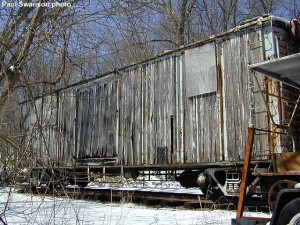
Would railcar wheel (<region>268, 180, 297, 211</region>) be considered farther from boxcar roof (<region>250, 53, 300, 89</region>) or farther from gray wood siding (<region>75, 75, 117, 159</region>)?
gray wood siding (<region>75, 75, 117, 159</region>)

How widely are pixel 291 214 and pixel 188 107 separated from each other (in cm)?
681

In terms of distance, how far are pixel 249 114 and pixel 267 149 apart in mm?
917

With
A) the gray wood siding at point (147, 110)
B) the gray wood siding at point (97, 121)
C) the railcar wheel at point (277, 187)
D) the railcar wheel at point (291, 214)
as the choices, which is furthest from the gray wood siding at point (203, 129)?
the railcar wheel at point (291, 214)

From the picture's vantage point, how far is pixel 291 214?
360 centimetres

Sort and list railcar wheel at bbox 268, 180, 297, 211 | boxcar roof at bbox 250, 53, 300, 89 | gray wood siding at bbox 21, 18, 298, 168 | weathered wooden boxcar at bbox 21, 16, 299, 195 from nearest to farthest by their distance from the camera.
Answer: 1. boxcar roof at bbox 250, 53, 300, 89
2. railcar wheel at bbox 268, 180, 297, 211
3. weathered wooden boxcar at bbox 21, 16, 299, 195
4. gray wood siding at bbox 21, 18, 298, 168

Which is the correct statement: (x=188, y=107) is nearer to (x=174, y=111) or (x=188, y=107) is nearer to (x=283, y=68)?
(x=174, y=111)

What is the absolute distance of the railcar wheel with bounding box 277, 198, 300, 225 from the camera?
353 cm

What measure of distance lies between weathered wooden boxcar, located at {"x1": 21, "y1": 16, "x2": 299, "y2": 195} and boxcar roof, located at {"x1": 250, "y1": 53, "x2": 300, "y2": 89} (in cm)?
320

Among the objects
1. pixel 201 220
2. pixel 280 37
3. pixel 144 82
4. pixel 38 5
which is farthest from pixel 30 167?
pixel 144 82

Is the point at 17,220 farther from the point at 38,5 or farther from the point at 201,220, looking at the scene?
the point at 38,5

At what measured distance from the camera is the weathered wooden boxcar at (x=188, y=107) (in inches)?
346

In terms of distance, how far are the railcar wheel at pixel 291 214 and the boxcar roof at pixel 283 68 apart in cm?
154

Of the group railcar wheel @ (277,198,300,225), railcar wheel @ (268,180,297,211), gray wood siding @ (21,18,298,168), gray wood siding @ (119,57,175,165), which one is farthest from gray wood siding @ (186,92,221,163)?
railcar wheel @ (277,198,300,225)

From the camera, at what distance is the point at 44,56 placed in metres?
5.76
